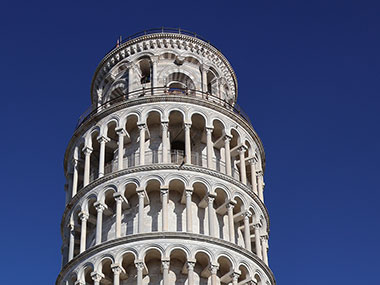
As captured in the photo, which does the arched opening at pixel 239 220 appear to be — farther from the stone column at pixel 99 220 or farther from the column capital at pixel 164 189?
the stone column at pixel 99 220

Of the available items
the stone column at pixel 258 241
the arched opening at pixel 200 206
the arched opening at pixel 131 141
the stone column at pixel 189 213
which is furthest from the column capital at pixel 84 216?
the stone column at pixel 258 241

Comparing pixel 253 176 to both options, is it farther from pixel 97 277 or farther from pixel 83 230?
pixel 97 277

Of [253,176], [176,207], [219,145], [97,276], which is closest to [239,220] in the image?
[253,176]

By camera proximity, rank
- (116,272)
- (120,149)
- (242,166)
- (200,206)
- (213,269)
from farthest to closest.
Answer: (242,166) → (120,149) → (200,206) → (213,269) → (116,272)

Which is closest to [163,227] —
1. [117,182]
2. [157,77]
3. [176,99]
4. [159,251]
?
[159,251]

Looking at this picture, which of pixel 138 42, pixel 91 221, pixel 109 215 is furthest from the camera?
pixel 138 42

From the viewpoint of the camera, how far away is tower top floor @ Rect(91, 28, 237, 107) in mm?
46469

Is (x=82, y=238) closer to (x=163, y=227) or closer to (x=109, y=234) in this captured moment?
(x=109, y=234)

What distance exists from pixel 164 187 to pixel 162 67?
10.7 m

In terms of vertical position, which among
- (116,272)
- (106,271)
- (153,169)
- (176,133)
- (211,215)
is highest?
(176,133)

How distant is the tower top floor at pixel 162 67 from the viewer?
46.5 m

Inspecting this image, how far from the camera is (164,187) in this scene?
127 ft

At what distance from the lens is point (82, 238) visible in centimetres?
3922

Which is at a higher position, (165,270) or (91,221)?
(91,221)
